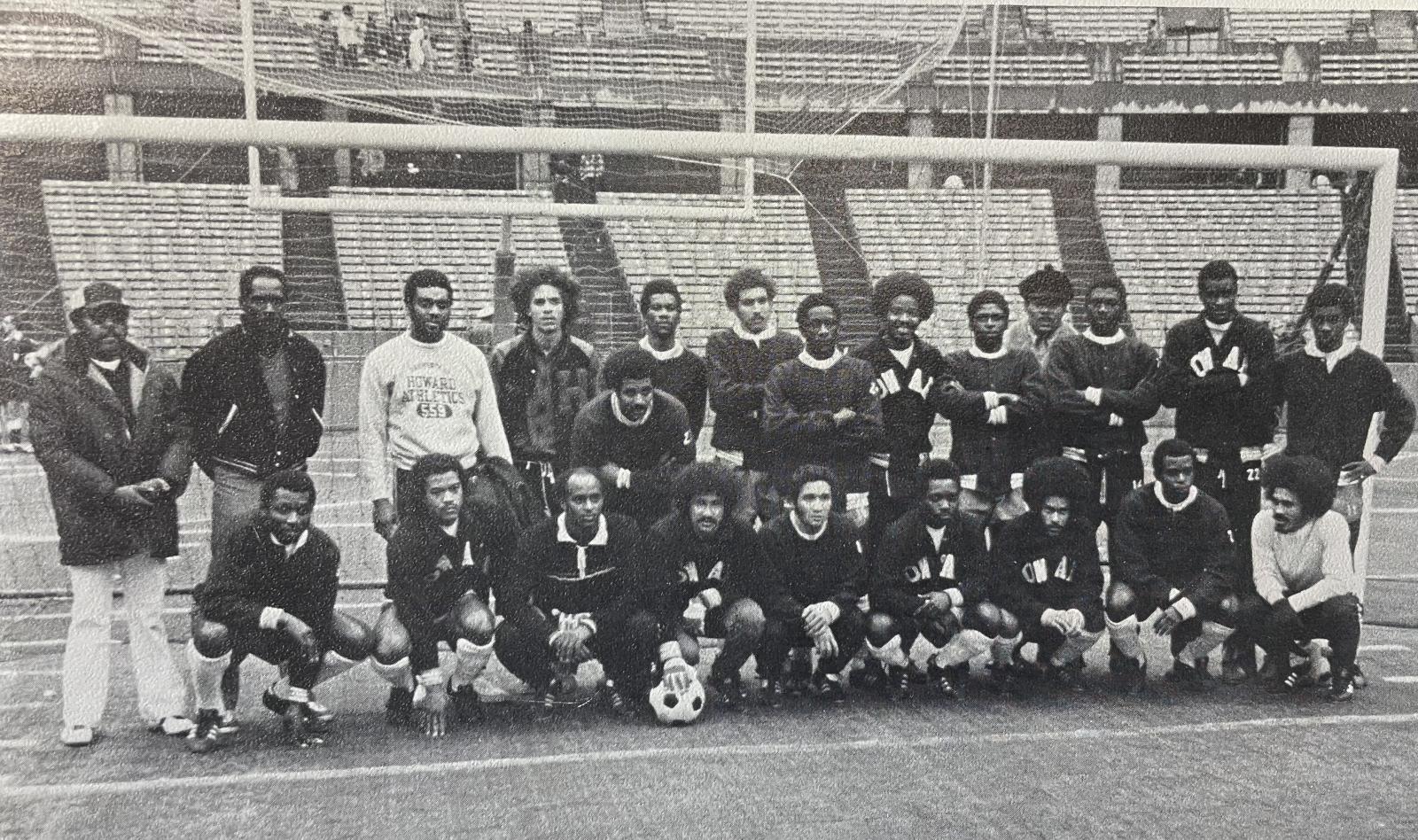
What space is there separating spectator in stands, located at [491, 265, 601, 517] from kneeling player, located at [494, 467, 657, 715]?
0.27 meters

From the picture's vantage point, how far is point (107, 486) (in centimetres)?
395

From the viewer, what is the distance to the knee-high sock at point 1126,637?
15.5ft

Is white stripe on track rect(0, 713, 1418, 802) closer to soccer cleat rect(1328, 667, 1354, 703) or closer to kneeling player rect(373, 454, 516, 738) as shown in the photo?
soccer cleat rect(1328, 667, 1354, 703)

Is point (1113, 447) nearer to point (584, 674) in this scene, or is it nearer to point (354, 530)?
point (584, 674)

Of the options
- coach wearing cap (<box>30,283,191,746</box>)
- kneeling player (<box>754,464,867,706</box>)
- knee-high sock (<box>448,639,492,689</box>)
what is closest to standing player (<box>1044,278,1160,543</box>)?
→ kneeling player (<box>754,464,867,706</box>)

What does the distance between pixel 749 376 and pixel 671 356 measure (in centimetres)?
32

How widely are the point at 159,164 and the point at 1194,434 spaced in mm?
4635

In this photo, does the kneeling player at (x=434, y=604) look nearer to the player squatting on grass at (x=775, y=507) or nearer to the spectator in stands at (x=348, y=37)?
the player squatting on grass at (x=775, y=507)

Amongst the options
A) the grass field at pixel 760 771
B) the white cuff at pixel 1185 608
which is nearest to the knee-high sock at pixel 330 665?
the grass field at pixel 760 771

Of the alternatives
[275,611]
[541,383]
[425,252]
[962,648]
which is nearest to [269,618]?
[275,611]

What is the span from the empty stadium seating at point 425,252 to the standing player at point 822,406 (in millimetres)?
1038

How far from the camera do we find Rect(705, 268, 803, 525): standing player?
15.4 feet

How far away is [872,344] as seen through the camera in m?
4.73

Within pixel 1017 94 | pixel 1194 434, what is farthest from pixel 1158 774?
pixel 1017 94
